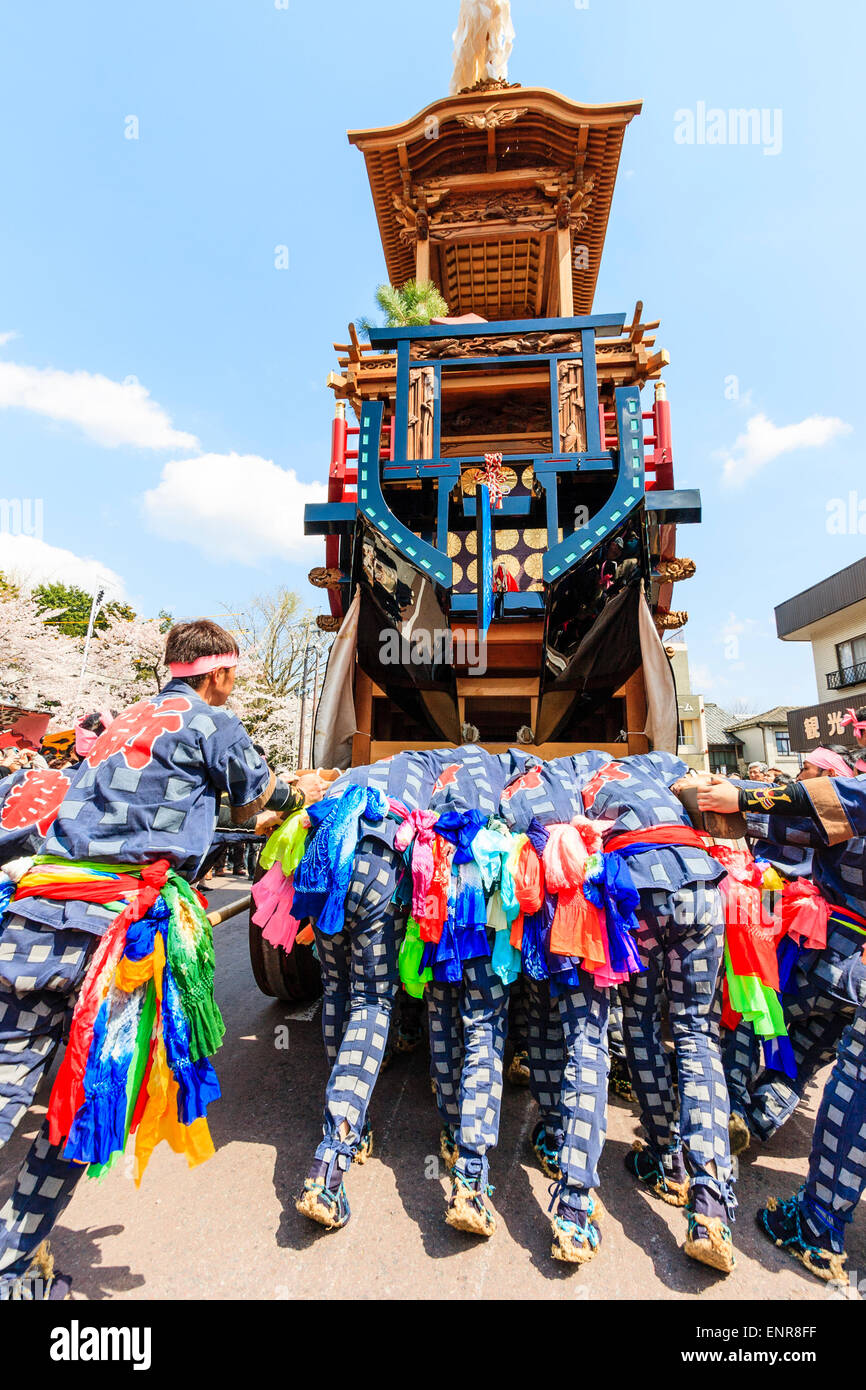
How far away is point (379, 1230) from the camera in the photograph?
80.7 inches

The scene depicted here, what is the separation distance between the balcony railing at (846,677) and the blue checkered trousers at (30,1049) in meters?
24.9

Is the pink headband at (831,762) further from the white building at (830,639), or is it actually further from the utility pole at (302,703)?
the white building at (830,639)

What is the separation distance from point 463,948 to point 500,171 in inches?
361

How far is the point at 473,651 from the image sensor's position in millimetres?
5297

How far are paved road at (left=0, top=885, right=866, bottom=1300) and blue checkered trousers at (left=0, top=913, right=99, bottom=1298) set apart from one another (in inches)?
11.6

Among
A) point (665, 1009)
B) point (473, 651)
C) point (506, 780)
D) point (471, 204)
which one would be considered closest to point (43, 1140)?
point (506, 780)

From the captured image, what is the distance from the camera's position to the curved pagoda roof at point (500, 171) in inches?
284

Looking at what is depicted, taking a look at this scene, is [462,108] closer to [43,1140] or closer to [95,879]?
[95,879]

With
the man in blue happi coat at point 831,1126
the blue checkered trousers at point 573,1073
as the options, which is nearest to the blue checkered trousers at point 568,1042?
the blue checkered trousers at point 573,1073

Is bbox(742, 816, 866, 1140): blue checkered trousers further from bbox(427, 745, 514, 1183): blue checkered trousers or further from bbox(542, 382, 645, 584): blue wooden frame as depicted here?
bbox(542, 382, 645, 584): blue wooden frame

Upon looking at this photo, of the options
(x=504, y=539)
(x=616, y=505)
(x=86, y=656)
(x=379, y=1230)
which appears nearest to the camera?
(x=379, y=1230)

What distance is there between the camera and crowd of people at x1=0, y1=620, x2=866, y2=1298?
5.75ft

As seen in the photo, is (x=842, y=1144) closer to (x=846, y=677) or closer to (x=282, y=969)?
(x=282, y=969)

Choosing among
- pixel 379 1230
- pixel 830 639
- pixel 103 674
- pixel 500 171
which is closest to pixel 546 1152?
pixel 379 1230
